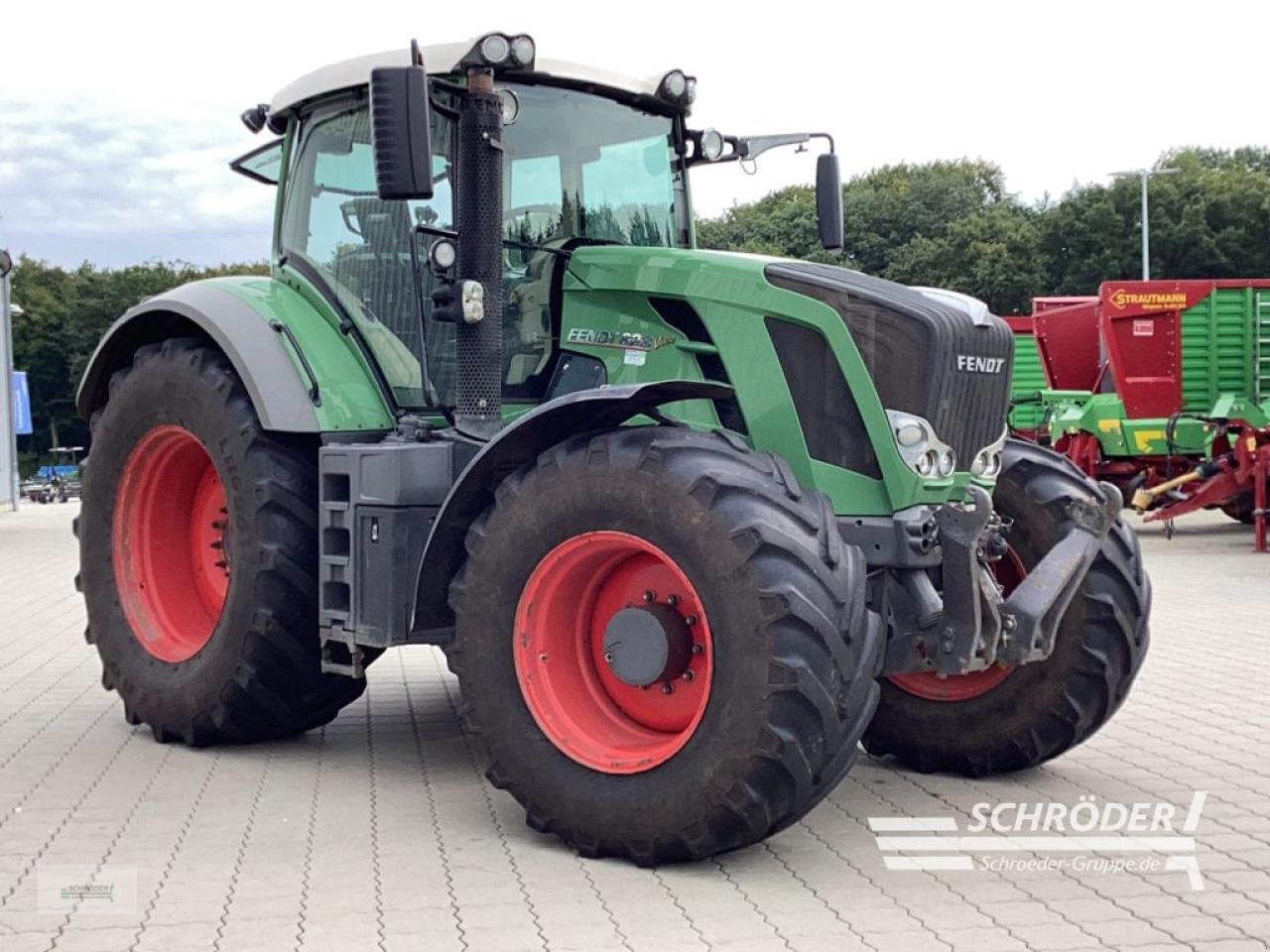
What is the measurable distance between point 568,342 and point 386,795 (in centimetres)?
187

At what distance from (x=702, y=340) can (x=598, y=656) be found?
1221 mm

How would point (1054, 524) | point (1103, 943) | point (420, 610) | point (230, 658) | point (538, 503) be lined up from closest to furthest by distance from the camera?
point (1103, 943) → point (538, 503) → point (420, 610) → point (1054, 524) → point (230, 658)

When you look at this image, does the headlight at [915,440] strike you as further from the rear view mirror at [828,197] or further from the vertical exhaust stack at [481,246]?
the rear view mirror at [828,197]

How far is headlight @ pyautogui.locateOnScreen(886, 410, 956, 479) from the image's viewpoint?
5.08 meters

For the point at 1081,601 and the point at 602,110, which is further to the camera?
the point at 602,110

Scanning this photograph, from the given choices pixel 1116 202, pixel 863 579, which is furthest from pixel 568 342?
pixel 1116 202

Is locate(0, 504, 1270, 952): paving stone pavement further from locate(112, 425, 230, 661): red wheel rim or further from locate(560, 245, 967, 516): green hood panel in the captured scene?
locate(560, 245, 967, 516): green hood panel

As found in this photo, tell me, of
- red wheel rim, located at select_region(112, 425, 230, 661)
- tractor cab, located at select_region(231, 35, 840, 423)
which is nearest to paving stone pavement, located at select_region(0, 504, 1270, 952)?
red wheel rim, located at select_region(112, 425, 230, 661)

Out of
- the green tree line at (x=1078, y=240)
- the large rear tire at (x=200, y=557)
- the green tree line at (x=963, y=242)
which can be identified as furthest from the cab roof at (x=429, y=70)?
the green tree line at (x=1078, y=240)

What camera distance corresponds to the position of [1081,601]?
568cm

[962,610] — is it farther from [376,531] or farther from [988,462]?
[376,531]

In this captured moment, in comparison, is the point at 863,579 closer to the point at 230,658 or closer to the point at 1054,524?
the point at 1054,524

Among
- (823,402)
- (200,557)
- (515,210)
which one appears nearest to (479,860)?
(823,402)

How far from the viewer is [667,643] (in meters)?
4.77
